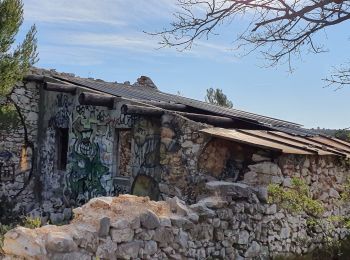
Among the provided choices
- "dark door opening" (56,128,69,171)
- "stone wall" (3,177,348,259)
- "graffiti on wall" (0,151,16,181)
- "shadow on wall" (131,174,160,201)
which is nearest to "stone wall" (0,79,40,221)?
"graffiti on wall" (0,151,16,181)

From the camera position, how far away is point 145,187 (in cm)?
1006

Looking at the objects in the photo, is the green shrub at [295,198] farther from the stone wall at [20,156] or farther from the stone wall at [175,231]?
the stone wall at [20,156]

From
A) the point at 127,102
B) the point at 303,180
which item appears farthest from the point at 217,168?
the point at 127,102

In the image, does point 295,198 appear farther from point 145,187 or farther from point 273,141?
point 145,187

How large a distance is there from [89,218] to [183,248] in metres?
1.37

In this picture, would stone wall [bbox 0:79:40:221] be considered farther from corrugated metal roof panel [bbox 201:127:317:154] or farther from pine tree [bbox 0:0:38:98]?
corrugated metal roof panel [bbox 201:127:317:154]

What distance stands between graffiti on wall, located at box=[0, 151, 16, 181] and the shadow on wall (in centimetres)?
434

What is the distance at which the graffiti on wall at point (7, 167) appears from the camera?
42.0ft

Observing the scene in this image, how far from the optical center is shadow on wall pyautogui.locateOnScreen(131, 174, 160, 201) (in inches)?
387

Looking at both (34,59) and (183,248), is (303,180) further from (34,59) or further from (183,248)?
(34,59)

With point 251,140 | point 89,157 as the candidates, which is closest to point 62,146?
point 89,157

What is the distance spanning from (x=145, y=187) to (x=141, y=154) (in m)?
0.70

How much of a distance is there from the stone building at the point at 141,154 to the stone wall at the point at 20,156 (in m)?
0.03

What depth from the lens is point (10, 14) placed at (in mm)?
12078
